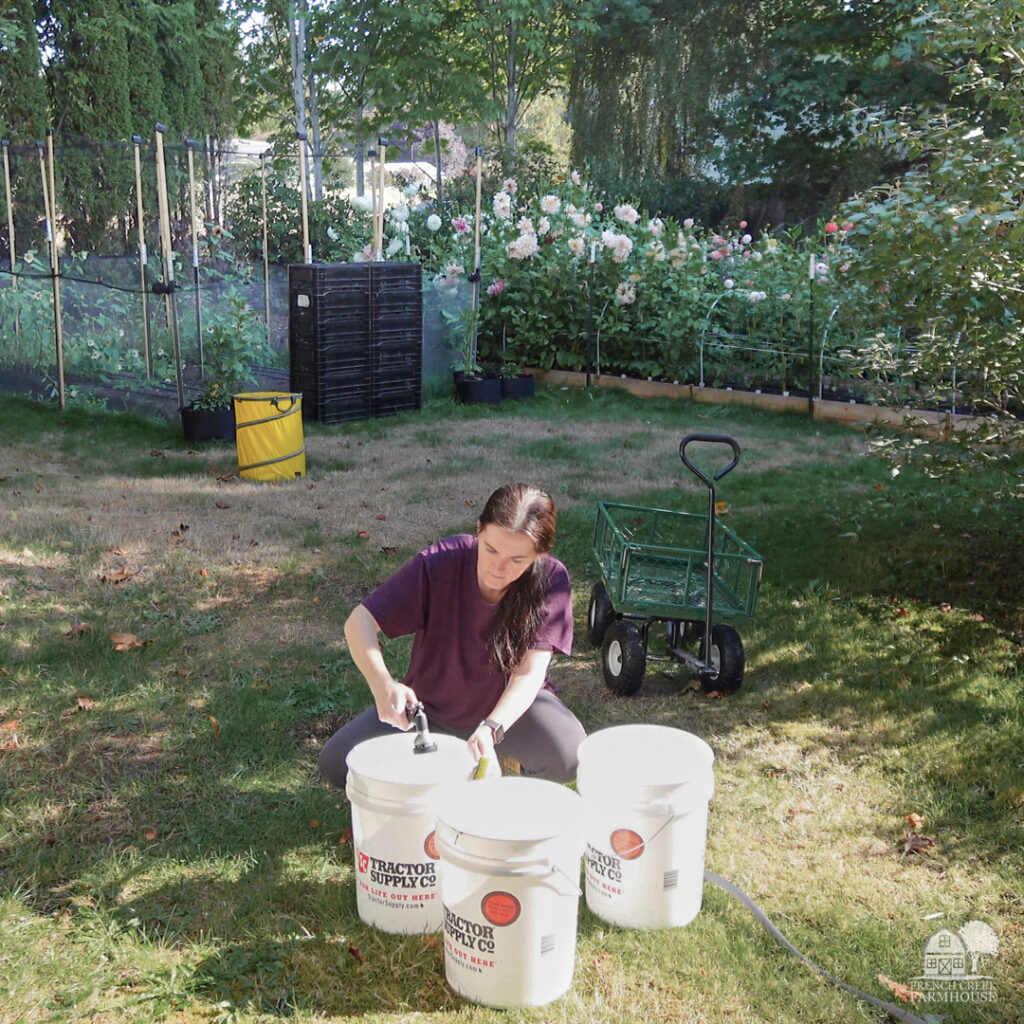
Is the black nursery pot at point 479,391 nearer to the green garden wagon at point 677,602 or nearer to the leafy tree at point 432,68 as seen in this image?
the green garden wagon at point 677,602

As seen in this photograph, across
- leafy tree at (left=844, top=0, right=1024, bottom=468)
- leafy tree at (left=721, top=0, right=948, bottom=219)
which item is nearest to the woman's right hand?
leafy tree at (left=844, top=0, right=1024, bottom=468)

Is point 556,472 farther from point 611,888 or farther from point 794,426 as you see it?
point 611,888

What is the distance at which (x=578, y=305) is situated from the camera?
1198 centimetres

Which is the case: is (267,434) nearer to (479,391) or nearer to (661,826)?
(479,391)

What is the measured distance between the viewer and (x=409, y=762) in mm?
2787

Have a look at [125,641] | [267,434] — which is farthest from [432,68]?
[125,641]

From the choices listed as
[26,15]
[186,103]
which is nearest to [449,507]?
[26,15]

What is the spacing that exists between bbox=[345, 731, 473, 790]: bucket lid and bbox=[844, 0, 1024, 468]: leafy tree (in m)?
2.99

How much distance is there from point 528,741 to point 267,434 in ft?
16.3

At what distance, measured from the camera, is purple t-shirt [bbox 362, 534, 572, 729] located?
3207 mm

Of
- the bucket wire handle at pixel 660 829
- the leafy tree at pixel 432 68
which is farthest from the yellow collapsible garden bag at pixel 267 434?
the leafy tree at pixel 432 68

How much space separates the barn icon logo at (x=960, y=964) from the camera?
276 cm

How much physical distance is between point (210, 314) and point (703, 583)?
701 centimetres

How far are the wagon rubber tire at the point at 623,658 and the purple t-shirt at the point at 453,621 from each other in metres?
1.27
